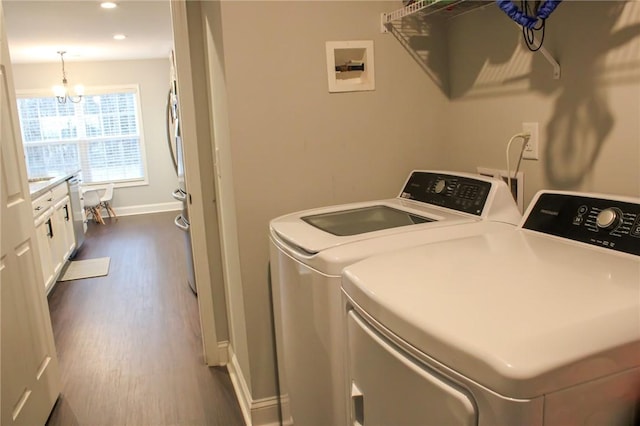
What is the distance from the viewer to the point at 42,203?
13.1 feet

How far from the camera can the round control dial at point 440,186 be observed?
5.66 ft

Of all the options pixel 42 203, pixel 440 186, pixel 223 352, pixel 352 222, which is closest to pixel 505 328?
pixel 352 222

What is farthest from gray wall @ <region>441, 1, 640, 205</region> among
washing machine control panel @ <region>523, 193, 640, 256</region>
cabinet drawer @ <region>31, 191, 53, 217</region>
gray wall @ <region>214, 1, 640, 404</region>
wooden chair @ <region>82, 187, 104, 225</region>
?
wooden chair @ <region>82, 187, 104, 225</region>

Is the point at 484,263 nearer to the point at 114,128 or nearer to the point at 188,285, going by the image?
the point at 188,285

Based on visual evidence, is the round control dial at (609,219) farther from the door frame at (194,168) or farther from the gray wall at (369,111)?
the door frame at (194,168)

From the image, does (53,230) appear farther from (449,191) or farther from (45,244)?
(449,191)

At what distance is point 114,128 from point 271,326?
6832 mm

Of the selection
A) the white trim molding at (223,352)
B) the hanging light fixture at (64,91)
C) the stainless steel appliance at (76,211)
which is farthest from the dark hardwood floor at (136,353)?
the hanging light fixture at (64,91)

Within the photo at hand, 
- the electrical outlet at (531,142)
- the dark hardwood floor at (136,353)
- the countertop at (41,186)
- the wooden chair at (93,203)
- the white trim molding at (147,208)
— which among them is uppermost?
the electrical outlet at (531,142)

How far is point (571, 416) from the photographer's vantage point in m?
0.70

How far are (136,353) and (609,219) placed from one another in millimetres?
2707

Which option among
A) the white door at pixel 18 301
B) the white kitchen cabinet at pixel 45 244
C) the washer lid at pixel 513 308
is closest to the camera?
the washer lid at pixel 513 308

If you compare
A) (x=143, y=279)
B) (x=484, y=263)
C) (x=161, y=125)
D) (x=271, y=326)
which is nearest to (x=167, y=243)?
(x=143, y=279)

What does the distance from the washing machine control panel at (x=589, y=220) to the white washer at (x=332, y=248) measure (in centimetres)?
15
